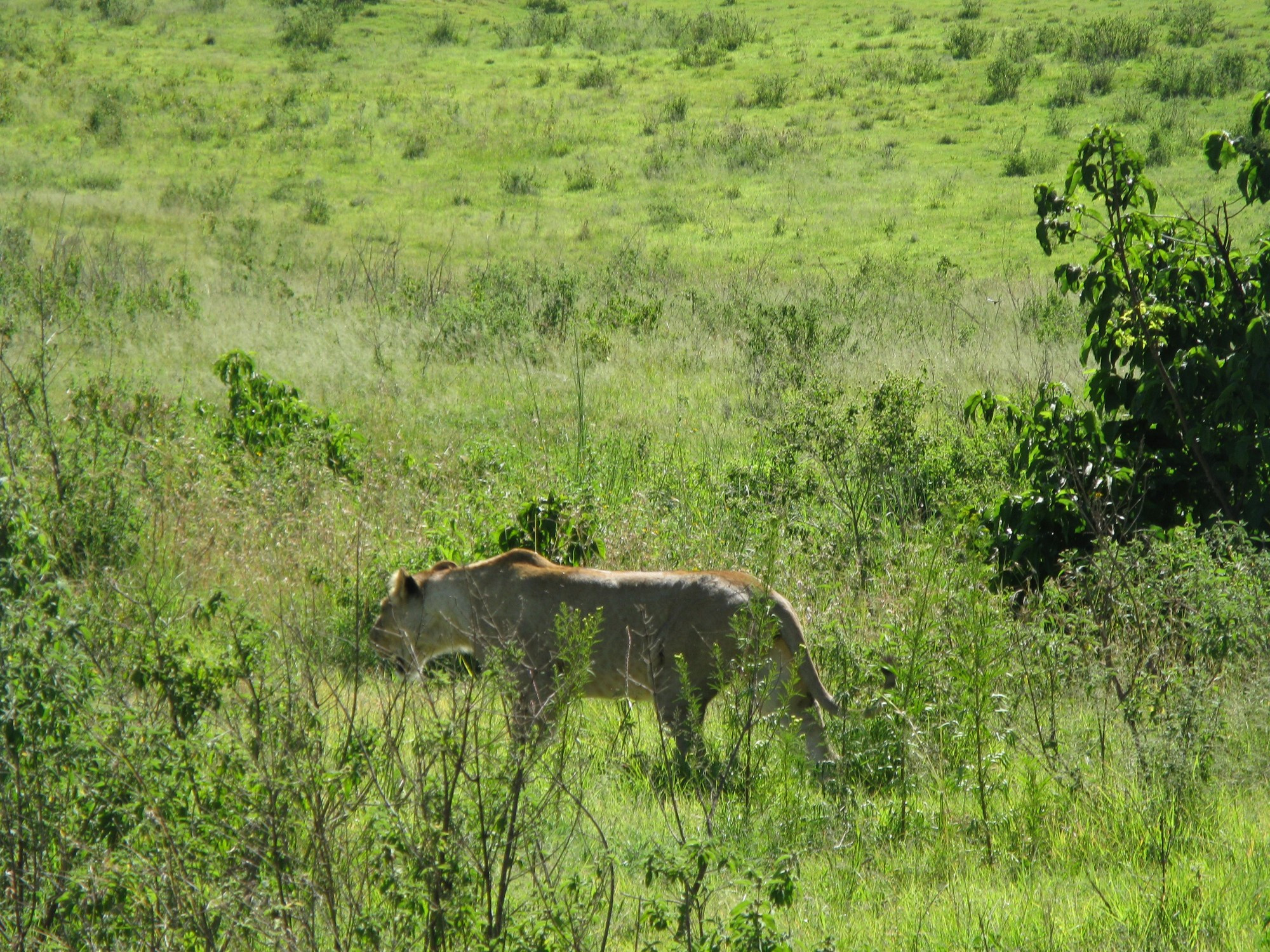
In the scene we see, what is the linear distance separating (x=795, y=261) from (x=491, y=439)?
1218 centimetres

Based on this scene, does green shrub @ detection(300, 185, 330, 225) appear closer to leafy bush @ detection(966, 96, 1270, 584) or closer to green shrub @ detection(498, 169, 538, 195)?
green shrub @ detection(498, 169, 538, 195)

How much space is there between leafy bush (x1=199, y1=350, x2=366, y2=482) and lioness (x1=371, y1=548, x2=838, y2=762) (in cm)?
324

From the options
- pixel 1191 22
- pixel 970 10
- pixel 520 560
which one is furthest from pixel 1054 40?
pixel 520 560

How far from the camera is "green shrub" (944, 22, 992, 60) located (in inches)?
1391

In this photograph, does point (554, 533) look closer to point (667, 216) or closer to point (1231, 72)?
point (667, 216)

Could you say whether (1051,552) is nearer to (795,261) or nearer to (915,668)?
(915,668)

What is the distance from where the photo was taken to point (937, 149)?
27.8 meters

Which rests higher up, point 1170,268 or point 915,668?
point 1170,268

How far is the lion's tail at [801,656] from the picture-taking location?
15.9 ft

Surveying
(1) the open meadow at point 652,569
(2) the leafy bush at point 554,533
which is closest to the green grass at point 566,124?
(1) the open meadow at point 652,569

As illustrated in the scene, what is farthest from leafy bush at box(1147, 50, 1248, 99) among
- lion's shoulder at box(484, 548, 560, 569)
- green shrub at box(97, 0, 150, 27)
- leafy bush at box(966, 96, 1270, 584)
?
green shrub at box(97, 0, 150, 27)

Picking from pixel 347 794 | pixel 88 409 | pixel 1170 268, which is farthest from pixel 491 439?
pixel 347 794

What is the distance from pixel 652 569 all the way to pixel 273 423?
372 cm

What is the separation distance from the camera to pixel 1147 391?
21.2ft
